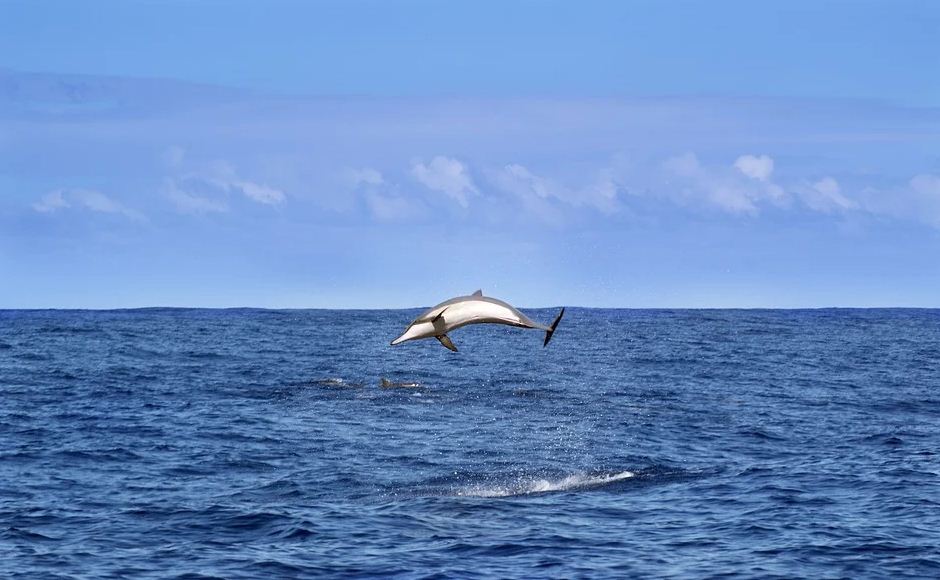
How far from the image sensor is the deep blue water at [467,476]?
92.6 ft

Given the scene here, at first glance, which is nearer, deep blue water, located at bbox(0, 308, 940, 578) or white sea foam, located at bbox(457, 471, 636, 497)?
deep blue water, located at bbox(0, 308, 940, 578)

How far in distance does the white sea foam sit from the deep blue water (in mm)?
155

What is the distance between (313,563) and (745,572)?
10.0 metres

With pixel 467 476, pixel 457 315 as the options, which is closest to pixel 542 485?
pixel 467 476

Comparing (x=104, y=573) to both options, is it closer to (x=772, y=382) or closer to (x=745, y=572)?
(x=745, y=572)

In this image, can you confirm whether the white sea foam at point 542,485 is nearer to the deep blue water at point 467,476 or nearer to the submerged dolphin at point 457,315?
the deep blue water at point 467,476

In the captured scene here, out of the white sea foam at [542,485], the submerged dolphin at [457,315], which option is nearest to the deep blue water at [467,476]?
the white sea foam at [542,485]

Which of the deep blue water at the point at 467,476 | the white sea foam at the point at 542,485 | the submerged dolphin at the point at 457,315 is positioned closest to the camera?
the submerged dolphin at the point at 457,315

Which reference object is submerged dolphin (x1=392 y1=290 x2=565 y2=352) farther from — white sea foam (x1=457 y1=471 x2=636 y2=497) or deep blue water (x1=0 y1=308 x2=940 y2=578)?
white sea foam (x1=457 y1=471 x2=636 y2=497)

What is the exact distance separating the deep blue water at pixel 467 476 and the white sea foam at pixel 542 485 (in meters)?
0.16

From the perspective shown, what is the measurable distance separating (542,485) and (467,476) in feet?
9.00

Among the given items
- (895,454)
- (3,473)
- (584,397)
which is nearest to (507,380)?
(584,397)

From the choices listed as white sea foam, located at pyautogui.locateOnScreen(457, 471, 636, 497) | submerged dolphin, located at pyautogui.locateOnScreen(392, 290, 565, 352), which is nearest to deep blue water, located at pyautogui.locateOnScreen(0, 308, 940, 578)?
white sea foam, located at pyautogui.locateOnScreen(457, 471, 636, 497)

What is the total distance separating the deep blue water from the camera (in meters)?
28.2
